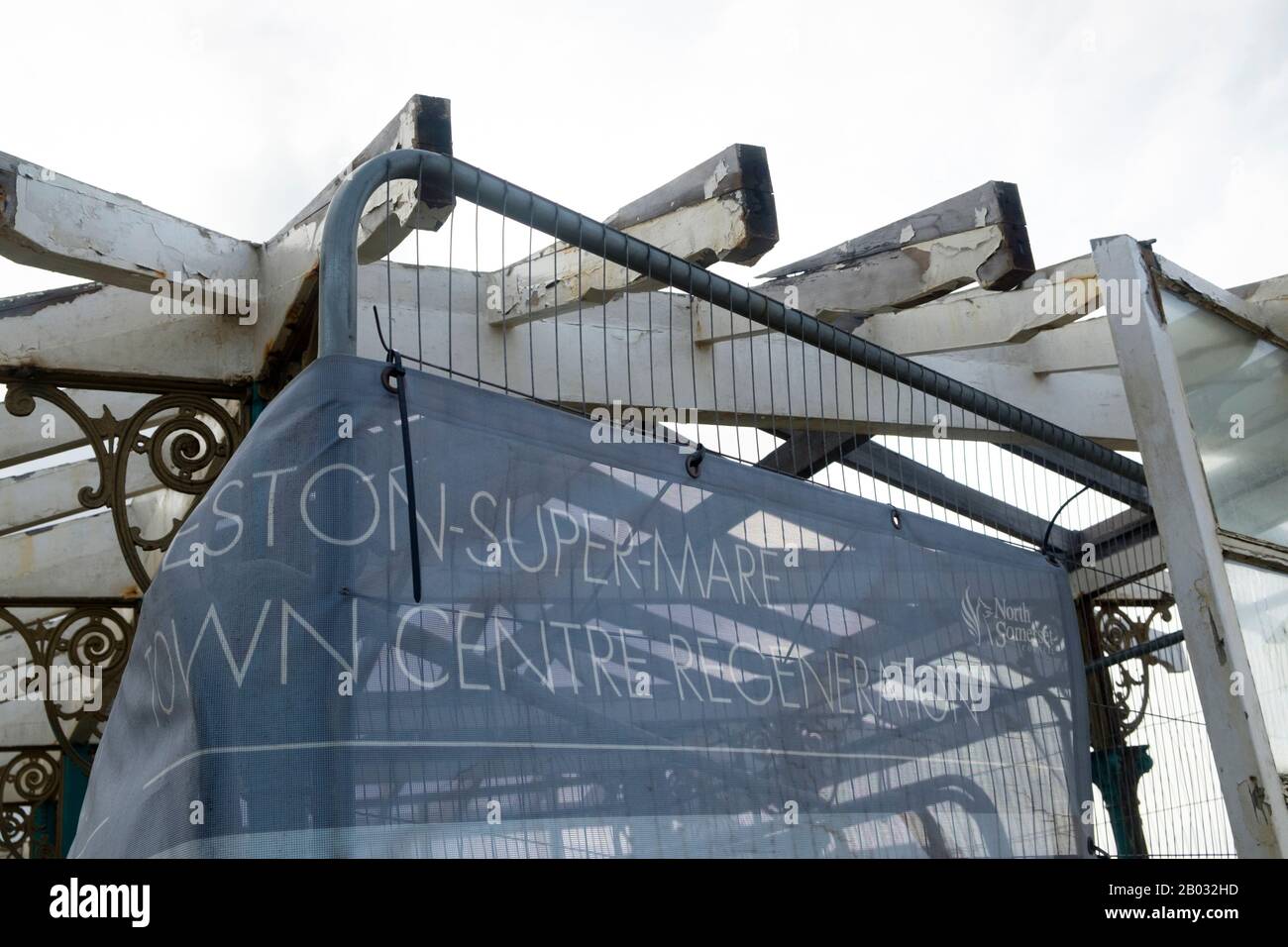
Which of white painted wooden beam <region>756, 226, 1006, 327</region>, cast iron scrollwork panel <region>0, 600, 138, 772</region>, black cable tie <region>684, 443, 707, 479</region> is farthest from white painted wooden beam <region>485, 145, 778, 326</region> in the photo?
cast iron scrollwork panel <region>0, 600, 138, 772</region>

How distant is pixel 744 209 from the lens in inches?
136

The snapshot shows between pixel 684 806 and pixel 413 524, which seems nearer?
pixel 413 524

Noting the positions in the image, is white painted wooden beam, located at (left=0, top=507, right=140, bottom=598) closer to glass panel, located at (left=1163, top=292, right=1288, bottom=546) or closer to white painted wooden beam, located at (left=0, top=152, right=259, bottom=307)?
white painted wooden beam, located at (left=0, top=152, right=259, bottom=307)

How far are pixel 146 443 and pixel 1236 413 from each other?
306 centimetres

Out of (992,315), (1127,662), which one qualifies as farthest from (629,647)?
(992,315)

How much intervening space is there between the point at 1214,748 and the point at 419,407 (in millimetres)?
2019

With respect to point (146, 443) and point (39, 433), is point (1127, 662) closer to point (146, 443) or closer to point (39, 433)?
point (146, 443)

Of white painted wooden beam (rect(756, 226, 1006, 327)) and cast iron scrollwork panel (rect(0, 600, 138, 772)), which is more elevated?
white painted wooden beam (rect(756, 226, 1006, 327))

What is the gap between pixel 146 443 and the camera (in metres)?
3.59

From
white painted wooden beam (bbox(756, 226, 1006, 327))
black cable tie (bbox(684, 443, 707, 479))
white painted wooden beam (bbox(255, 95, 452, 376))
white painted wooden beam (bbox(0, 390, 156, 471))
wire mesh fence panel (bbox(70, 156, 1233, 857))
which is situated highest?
white painted wooden beam (bbox(0, 390, 156, 471))

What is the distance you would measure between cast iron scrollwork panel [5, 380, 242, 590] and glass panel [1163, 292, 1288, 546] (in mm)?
2592

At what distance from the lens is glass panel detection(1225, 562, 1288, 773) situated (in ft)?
10.4
